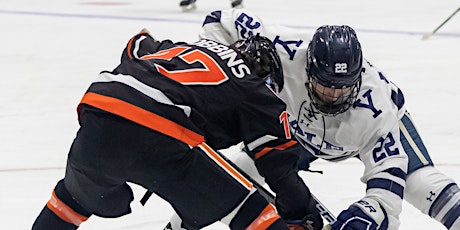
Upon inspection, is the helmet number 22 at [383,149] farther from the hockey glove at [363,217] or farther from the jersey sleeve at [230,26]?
the jersey sleeve at [230,26]

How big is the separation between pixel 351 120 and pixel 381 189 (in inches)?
8.4

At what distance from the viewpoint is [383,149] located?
244 centimetres

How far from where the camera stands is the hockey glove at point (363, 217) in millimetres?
2299

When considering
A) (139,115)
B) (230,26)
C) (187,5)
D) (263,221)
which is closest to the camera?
(139,115)

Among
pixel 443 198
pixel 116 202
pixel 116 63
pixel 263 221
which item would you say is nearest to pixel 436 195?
pixel 443 198

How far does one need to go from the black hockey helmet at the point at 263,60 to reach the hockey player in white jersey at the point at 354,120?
0.17 meters

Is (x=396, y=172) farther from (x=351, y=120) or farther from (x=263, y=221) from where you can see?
(x=263, y=221)

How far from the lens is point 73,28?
6.99 meters

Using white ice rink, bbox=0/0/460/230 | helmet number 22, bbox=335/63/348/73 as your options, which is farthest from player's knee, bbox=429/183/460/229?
helmet number 22, bbox=335/63/348/73

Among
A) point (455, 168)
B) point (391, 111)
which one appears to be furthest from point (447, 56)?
point (391, 111)

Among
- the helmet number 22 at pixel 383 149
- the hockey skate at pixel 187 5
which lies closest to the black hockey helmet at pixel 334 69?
the helmet number 22 at pixel 383 149

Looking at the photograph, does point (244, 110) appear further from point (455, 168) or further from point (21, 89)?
point (21, 89)

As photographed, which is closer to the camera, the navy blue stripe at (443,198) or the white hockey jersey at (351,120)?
the white hockey jersey at (351,120)

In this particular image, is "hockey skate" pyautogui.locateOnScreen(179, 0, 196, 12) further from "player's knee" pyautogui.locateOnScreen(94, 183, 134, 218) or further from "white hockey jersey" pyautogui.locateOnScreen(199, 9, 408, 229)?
"player's knee" pyautogui.locateOnScreen(94, 183, 134, 218)
